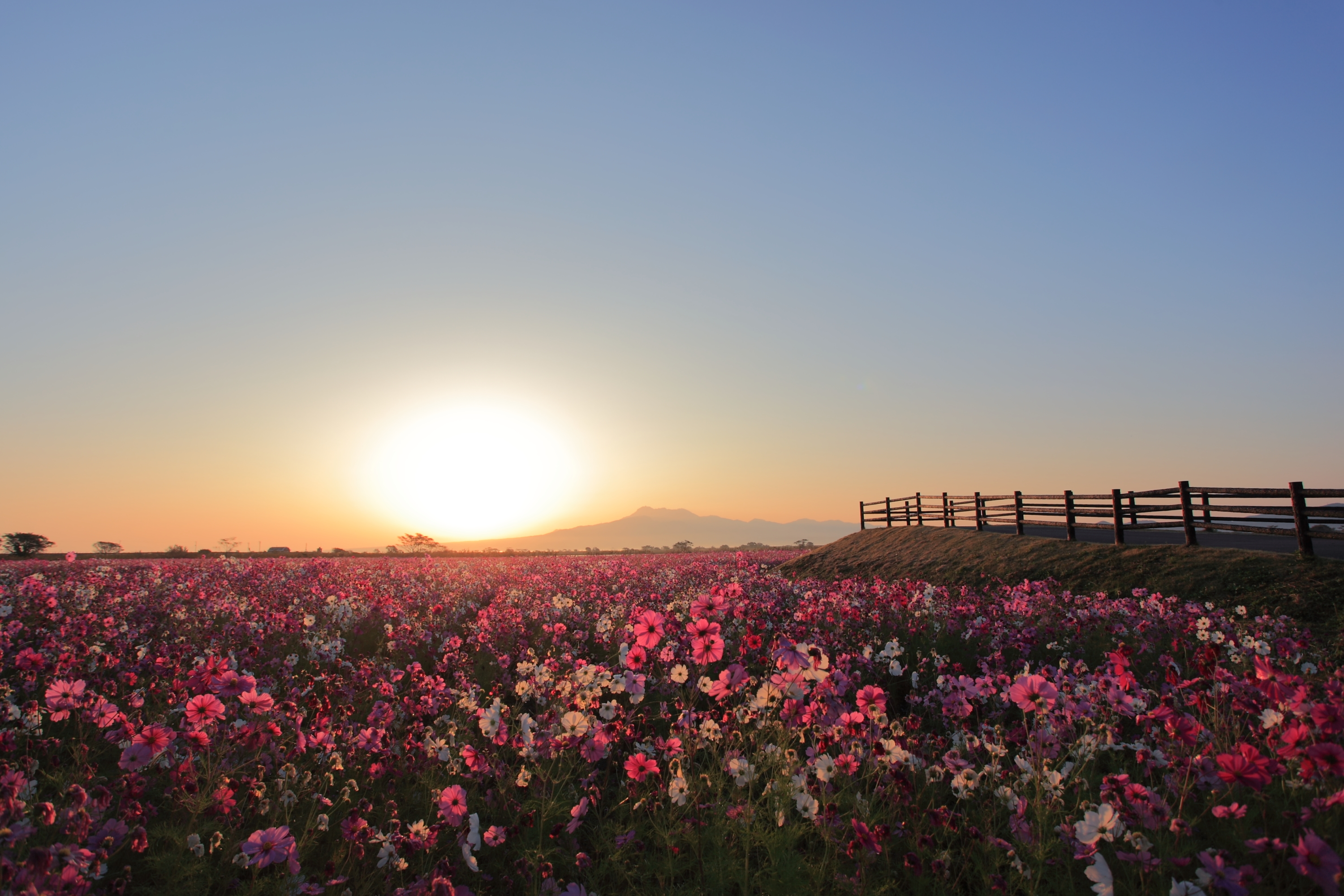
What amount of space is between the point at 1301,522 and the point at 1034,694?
445 inches

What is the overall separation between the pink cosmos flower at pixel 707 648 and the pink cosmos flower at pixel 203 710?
8.73ft

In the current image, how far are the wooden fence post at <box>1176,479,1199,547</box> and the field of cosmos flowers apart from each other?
6.91 meters

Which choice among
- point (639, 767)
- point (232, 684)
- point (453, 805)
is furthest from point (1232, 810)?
point (232, 684)

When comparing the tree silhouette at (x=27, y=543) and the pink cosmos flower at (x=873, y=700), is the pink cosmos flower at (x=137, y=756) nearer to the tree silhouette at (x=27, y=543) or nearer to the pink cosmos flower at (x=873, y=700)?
the pink cosmos flower at (x=873, y=700)

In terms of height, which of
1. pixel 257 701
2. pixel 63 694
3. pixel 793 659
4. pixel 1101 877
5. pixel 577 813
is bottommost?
pixel 577 813

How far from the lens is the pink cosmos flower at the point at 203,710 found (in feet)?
11.6

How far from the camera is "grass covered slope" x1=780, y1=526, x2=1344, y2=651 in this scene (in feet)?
31.1

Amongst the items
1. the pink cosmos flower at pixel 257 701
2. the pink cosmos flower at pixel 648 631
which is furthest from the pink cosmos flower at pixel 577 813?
the pink cosmos flower at pixel 257 701

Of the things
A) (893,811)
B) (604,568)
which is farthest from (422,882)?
(604,568)

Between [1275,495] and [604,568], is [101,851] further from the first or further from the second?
[1275,495]

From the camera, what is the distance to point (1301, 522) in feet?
36.5

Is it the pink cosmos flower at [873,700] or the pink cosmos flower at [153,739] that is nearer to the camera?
the pink cosmos flower at [153,739]

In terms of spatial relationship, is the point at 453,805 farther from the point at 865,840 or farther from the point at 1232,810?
the point at 1232,810

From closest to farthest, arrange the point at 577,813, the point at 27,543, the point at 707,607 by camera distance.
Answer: the point at 577,813 → the point at 707,607 → the point at 27,543
